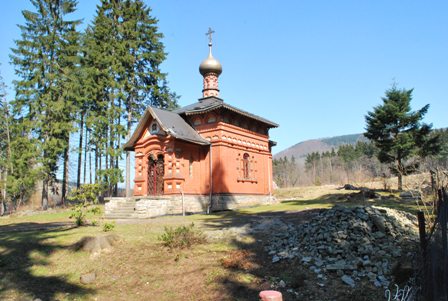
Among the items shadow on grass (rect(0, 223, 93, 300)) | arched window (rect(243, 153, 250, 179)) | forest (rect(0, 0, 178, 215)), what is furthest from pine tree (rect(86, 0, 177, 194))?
shadow on grass (rect(0, 223, 93, 300))

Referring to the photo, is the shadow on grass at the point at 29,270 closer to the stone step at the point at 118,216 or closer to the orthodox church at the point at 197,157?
the stone step at the point at 118,216

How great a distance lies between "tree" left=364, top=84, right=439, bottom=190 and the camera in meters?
27.3

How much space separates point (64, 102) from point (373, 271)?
27.5 meters

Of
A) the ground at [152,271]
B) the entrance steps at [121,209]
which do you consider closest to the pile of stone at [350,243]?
the ground at [152,271]

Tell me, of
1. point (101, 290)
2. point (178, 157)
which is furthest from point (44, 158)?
point (101, 290)

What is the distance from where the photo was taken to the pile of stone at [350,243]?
768cm

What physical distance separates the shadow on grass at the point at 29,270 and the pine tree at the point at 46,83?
710 inches

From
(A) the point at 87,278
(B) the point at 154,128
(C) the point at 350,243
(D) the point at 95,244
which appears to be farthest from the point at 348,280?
(B) the point at 154,128

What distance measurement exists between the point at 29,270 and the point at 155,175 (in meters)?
12.6

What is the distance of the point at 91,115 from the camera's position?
2916 centimetres

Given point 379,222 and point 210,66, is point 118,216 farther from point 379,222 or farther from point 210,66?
point 210,66

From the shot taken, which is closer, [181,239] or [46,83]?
[181,239]

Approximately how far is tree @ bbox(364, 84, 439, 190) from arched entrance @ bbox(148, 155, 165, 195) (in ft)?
56.8

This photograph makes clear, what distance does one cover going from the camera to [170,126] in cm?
2011
